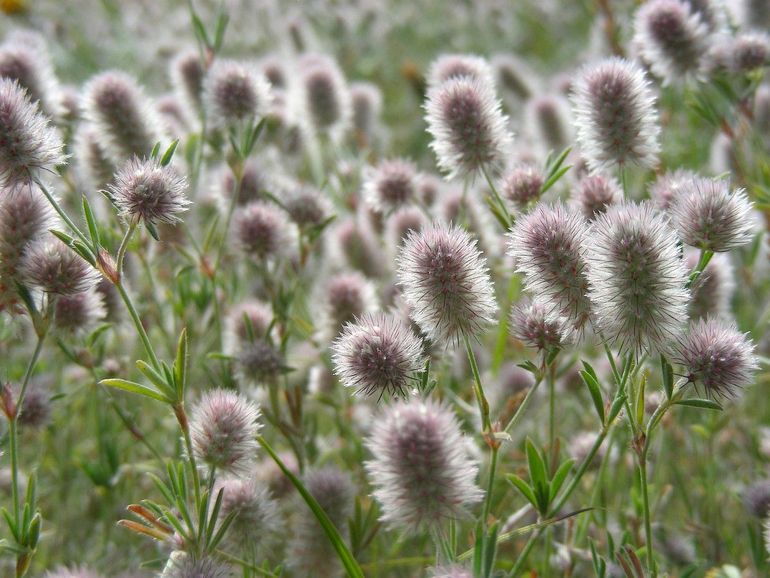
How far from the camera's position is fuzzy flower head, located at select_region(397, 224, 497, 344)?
62.6 inches

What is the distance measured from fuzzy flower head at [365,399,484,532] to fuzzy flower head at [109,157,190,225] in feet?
2.25

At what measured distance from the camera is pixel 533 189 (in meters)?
2.09

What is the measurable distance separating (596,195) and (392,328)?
0.73m

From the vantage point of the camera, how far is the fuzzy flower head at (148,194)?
1634mm

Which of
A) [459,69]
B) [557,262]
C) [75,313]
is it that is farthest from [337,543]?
[459,69]

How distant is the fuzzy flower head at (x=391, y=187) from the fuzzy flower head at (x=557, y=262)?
1060 mm

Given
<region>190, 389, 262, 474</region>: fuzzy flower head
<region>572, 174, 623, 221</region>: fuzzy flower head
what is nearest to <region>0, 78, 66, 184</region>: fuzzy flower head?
<region>190, 389, 262, 474</region>: fuzzy flower head

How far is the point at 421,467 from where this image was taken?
134cm

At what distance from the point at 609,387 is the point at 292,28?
4.19 m

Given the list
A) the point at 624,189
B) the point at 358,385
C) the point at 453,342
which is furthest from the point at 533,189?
the point at 358,385

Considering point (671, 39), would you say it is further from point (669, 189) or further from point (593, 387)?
point (593, 387)

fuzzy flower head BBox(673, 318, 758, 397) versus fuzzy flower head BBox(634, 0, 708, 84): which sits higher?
fuzzy flower head BBox(634, 0, 708, 84)

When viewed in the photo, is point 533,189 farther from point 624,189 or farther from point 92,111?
point 92,111

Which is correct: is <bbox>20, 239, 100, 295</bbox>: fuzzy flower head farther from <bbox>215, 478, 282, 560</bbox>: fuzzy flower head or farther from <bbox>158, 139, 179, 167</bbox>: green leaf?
<bbox>215, 478, 282, 560</bbox>: fuzzy flower head
